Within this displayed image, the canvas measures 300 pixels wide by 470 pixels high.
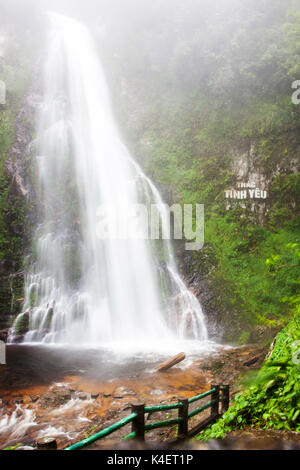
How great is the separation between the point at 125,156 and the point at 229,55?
Answer: 9.98 metres

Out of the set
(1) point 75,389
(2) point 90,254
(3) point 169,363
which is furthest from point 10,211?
(3) point 169,363

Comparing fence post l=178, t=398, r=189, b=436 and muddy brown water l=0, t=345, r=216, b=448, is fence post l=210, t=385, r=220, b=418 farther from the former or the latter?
muddy brown water l=0, t=345, r=216, b=448

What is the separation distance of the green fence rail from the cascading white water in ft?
23.8

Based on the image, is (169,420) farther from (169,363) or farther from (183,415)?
(169,363)

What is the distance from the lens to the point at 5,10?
27969mm

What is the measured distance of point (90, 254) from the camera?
15.8 m

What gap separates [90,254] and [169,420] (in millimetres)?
12378

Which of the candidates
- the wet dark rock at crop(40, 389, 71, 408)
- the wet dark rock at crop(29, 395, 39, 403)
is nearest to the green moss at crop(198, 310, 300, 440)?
the wet dark rock at crop(40, 389, 71, 408)

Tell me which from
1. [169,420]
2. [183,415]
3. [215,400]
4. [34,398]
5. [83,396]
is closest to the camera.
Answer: [169,420]

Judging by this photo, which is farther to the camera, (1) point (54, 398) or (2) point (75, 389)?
(2) point (75, 389)

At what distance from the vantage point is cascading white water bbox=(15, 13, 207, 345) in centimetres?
1297
